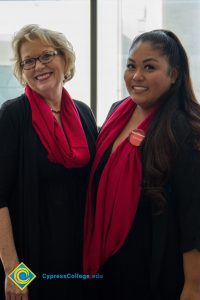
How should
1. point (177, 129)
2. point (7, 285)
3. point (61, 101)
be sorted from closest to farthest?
point (177, 129) → point (7, 285) → point (61, 101)

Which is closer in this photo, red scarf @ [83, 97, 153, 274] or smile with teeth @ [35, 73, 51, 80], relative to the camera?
red scarf @ [83, 97, 153, 274]

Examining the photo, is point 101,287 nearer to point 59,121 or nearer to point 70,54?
point 59,121

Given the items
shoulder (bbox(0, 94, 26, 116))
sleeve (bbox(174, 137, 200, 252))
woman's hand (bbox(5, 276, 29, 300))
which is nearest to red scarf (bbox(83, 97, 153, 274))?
sleeve (bbox(174, 137, 200, 252))

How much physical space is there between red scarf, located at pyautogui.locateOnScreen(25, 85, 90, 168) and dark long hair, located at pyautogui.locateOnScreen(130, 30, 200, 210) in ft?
0.95

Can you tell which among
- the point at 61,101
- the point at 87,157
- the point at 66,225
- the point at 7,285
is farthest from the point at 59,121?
the point at 7,285

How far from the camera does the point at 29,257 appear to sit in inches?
56.1

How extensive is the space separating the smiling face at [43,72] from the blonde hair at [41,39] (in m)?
0.02

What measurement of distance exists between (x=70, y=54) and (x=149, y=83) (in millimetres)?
445

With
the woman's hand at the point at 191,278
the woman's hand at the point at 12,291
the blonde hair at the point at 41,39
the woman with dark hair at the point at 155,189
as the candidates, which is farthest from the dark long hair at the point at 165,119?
the woman's hand at the point at 12,291

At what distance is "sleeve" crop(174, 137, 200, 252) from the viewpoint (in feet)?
4.11

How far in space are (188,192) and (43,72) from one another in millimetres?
730

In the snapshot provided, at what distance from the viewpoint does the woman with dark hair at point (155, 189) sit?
1273 millimetres

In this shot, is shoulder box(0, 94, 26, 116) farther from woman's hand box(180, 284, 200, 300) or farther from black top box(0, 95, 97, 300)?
woman's hand box(180, 284, 200, 300)

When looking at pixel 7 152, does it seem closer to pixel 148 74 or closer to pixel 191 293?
pixel 148 74
